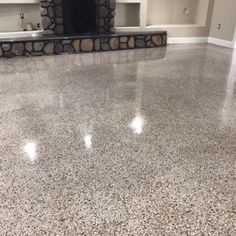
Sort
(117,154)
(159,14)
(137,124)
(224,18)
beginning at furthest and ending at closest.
Answer: (159,14) → (224,18) → (137,124) → (117,154)

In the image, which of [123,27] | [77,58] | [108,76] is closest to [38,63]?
[77,58]

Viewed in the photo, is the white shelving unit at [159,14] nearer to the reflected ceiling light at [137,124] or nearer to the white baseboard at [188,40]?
the white baseboard at [188,40]

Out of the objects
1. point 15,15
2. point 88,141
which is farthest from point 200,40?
point 88,141

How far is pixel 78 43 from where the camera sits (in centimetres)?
550

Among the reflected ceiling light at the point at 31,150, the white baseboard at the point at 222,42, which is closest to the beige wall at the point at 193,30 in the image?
the white baseboard at the point at 222,42

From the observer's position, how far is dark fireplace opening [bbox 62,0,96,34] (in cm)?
553

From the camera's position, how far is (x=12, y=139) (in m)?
2.36

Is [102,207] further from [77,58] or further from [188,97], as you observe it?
[77,58]

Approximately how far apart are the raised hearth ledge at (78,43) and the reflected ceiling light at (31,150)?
342 centimetres

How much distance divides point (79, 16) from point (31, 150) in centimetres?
428

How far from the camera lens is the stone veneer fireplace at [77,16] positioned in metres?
5.39

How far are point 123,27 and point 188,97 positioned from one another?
3.52m

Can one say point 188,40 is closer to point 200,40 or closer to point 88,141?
point 200,40

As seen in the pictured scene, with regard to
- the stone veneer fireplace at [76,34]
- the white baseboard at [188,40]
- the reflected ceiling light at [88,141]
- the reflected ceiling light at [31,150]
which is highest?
the stone veneer fireplace at [76,34]
